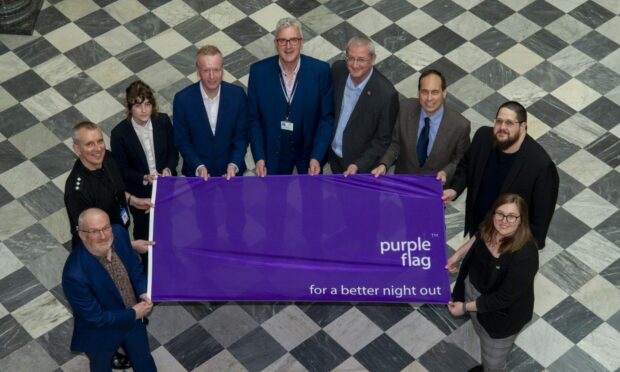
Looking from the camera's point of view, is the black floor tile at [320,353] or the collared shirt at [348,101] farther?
the black floor tile at [320,353]

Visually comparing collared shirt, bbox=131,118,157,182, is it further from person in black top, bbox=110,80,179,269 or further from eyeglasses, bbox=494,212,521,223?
eyeglasses, bbox=494,212,521,223

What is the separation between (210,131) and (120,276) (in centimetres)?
160

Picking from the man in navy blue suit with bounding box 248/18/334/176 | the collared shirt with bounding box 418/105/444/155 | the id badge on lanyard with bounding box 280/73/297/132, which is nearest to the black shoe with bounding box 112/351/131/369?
the man in navy blue suit with bounding box 248/18/334/176

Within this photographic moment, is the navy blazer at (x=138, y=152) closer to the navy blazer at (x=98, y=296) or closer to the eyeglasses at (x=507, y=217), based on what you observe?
the navy blazer at (x=98, y=296)

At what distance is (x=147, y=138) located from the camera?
8.05 meters

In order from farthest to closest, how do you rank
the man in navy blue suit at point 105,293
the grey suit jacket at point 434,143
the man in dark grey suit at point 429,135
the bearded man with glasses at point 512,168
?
the grey suit jacket at point 434,143 → the man in dark grey suit at point 429,135 → the bearded man with glasses at point 512,168 → the man in navy blue suit at point 105,293

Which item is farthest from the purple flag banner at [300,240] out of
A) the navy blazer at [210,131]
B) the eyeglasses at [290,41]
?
the eyeglasses at [290,41]

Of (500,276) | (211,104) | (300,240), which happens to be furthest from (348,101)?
(500,276)

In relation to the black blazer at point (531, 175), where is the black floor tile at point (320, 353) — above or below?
below

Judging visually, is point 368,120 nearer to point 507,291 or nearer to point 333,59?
point 507,291

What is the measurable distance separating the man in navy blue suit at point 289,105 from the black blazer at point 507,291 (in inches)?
68.4

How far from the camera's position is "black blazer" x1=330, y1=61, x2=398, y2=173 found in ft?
26.7

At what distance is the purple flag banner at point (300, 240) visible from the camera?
7.67 meters

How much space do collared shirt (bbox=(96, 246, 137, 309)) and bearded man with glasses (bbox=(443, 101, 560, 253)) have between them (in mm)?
2366
